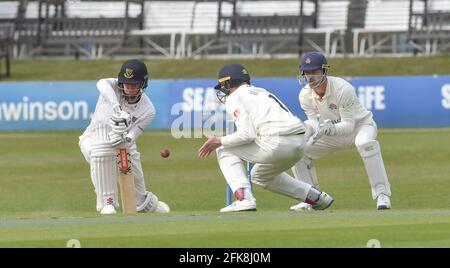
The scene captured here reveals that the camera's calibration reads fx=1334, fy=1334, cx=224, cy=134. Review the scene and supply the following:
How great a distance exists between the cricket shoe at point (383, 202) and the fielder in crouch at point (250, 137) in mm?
1330

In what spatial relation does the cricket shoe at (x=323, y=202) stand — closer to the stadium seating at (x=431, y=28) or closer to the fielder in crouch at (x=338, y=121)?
the fielder in crouch at (x=338, y=121)

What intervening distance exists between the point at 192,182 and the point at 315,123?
555 centimetres

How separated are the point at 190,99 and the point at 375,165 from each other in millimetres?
14829

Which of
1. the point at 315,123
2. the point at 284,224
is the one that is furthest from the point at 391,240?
the point at 315,123

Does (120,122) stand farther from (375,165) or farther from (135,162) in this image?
(375,165)

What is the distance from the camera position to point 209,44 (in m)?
37.9

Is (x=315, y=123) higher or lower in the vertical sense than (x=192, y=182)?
higher

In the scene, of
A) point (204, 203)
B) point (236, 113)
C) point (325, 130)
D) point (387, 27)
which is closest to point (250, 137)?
point (236, 113)

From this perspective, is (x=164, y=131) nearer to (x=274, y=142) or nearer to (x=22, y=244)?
(x=274, y=142)

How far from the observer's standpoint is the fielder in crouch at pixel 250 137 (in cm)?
1326

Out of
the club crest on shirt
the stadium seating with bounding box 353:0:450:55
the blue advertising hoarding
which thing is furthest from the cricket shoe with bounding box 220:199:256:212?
the stadium seating with bounding box 353:0:450:55

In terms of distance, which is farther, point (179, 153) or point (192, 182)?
point (179, 153)

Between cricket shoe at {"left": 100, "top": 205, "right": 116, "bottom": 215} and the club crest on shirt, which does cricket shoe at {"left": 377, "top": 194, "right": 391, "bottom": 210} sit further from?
cricket shoe at {"left": 100, "top": 205, "right": 116, "bottom": 215}

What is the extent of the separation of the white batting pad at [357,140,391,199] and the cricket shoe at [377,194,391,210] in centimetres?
4
